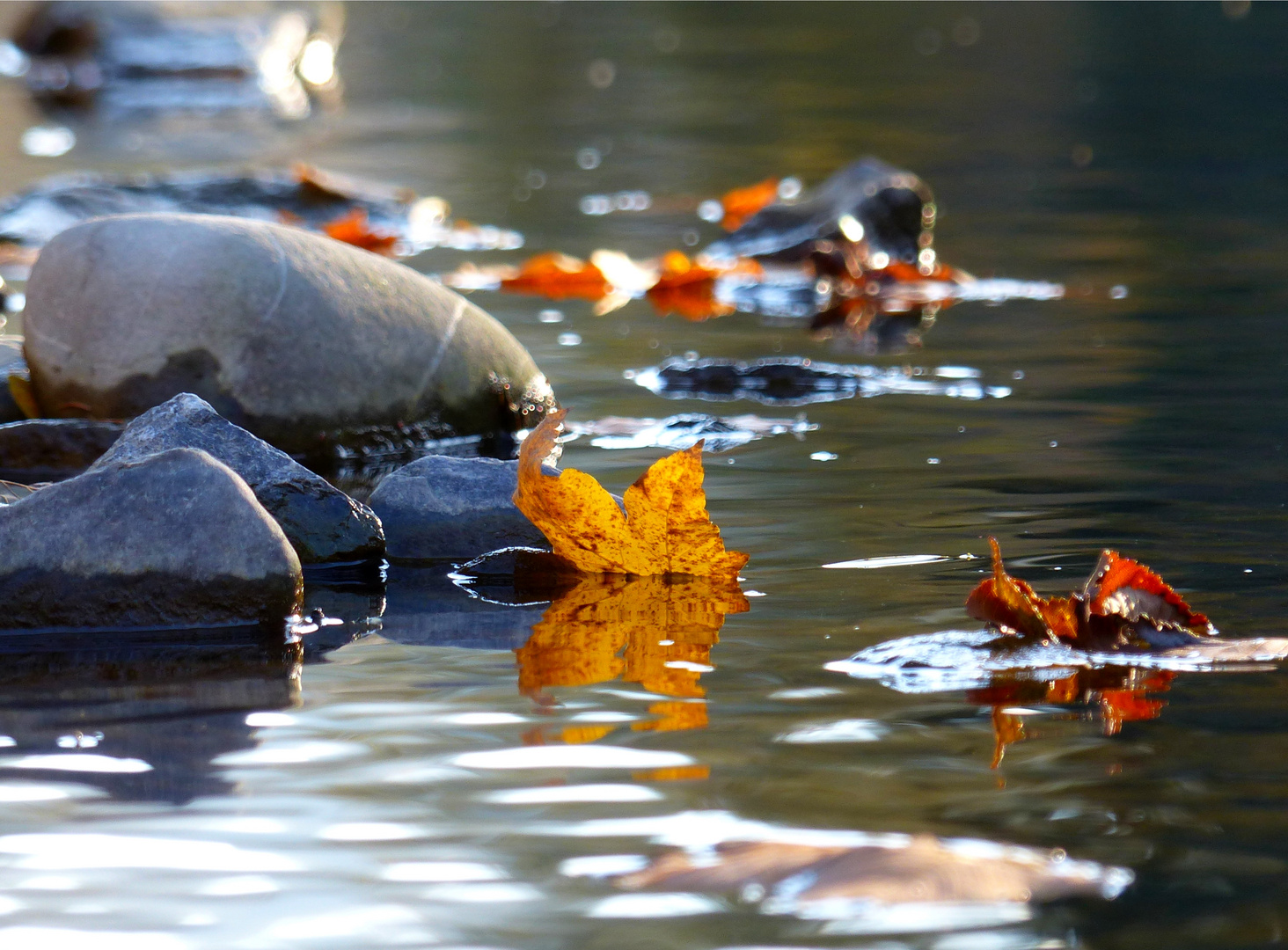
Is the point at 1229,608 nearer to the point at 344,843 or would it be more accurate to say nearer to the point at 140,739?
the point at 344,843

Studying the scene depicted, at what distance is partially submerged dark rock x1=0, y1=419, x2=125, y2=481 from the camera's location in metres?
4.12

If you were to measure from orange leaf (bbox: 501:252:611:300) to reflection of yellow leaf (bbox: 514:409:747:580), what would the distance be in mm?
4003

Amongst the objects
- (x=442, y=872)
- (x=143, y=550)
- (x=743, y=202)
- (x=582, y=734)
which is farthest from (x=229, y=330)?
(x=743, y=202)

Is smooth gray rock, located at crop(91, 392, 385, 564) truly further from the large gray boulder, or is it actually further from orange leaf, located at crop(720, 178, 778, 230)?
orange leaf, located at crop(720, 178, 778, 230)

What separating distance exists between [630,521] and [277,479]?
0.71 meters

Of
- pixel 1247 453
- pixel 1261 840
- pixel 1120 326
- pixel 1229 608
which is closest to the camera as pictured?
pixel 1261 840

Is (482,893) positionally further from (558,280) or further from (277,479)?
(558,280)

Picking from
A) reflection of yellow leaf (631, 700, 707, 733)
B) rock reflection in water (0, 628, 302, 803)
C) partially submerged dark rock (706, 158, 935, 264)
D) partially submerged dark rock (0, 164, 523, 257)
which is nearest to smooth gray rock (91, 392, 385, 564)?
rock reflection in water (0, 628, 302, 803)

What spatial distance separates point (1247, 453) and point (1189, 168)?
7.36 m

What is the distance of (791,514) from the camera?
3625 millimetres

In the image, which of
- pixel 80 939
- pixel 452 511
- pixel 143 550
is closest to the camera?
pixel 80 939

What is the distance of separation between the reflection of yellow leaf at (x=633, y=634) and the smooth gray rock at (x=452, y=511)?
25 cm

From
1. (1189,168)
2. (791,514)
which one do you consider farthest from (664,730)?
(1189,168)

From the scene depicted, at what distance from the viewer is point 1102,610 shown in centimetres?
261
